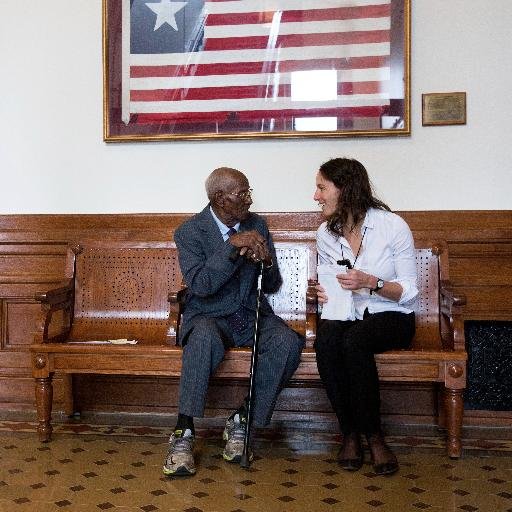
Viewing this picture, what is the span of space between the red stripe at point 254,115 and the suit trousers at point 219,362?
127 cm

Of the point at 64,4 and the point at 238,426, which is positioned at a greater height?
the point at 64,4

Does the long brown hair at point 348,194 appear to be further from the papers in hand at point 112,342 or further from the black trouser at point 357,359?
the papers in hand at point 112,342

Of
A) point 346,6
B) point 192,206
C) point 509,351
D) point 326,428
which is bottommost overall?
point 326,428

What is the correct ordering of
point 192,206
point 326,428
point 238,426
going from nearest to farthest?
point 238,426
point 326,428
point 192,206

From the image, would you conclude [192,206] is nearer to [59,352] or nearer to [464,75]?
[59,352]

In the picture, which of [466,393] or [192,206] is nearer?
[466,393]

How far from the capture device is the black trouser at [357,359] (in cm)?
353

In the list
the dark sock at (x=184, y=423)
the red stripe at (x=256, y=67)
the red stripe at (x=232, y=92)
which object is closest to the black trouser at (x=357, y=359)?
the dark sock at (x=184, y=423)

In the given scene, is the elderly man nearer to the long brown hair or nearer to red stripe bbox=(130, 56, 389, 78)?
the long brown hair

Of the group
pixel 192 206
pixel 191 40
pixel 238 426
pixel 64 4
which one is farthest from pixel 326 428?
pixel 64 4

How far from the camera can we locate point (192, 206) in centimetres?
459

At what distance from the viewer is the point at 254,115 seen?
446cm

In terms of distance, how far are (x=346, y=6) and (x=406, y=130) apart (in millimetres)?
725

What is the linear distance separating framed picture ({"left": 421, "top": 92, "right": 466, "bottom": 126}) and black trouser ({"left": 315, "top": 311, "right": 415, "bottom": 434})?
1.15 metres
